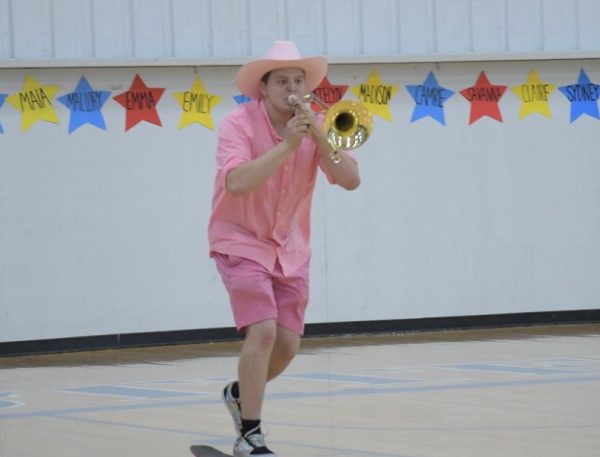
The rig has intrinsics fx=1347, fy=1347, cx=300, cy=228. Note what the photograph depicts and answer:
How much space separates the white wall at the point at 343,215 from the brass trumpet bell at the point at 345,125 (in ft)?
19.0

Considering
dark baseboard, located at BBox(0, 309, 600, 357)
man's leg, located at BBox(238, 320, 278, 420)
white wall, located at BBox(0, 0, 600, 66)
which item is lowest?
dark baseboard, located at BBox(0, 309, 600, 357)

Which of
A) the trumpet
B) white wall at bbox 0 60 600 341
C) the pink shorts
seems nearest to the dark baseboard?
white wall at bbox 0 60 600 341

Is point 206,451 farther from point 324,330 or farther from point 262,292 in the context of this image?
point 324,330

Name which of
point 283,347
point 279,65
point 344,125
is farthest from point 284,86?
point 283,347

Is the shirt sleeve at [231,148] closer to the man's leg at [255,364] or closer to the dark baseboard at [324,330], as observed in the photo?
the man's leg at [255,364]

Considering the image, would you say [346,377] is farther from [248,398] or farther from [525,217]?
[525,217]

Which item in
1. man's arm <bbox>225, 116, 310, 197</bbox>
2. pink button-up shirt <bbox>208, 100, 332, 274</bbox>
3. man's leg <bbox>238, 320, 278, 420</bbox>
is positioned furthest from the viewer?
pink button-up shirt <bbox>208, 100, 332, 274</bbox>

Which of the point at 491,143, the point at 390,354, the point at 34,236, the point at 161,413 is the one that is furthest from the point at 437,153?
the point at 161,413

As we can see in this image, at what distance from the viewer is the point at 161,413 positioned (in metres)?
6.56

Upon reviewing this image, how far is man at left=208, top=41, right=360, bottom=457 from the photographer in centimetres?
490

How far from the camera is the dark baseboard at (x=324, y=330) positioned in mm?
10484

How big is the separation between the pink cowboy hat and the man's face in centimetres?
2

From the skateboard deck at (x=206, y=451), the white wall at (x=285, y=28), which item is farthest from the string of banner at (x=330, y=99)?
the skateboard deck at (x=206, y=451)

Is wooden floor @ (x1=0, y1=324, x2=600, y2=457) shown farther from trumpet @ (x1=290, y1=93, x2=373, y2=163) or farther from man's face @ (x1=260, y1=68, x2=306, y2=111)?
man's face @ (x1=260, y1=68, x2=306, y2=111)
